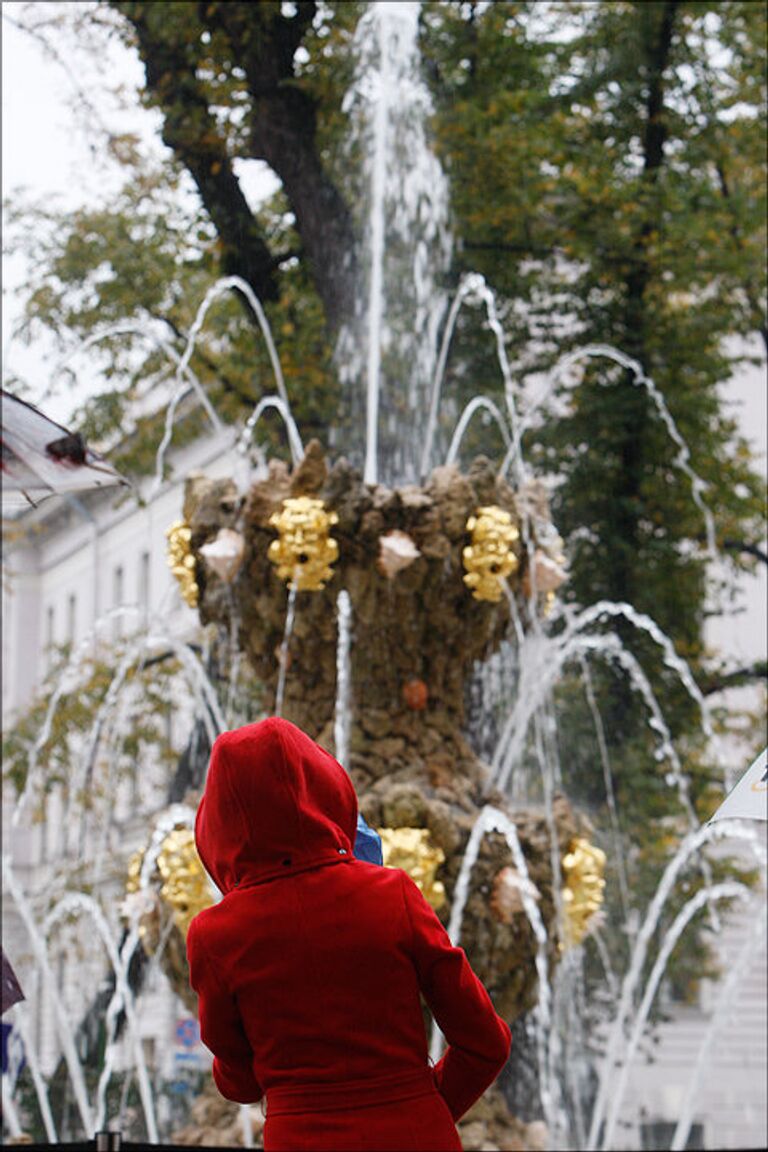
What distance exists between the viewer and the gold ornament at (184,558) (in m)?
6.68

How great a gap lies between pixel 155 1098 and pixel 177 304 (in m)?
6.49

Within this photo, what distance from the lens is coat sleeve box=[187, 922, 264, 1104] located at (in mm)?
2594

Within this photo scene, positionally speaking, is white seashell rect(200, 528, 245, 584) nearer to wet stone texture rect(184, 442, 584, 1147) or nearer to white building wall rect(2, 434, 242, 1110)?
wet stone texture rect(184, 442, 584, 1147)

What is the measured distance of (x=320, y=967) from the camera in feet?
8.32

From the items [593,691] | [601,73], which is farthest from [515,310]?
[593,691]

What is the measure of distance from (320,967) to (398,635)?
4.00 m

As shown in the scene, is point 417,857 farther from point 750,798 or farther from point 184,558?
point 750,798

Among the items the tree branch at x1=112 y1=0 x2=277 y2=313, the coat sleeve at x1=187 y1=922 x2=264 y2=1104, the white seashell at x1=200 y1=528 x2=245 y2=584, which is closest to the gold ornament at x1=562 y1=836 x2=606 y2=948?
the white seashell at x1=200 y1=528 x2=245 y2=584

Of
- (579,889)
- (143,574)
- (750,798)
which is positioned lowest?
(579,889)

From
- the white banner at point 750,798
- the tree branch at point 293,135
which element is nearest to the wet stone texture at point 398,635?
the white banner at point 750,798

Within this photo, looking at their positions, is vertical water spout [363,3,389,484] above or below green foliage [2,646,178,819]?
above

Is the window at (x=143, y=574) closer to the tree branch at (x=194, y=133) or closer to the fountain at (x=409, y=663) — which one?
the tree branch at (x=194, y=133)

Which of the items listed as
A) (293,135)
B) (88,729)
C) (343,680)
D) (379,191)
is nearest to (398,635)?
(343,680)

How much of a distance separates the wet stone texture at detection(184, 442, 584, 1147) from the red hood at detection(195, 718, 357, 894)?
11.7 feet
